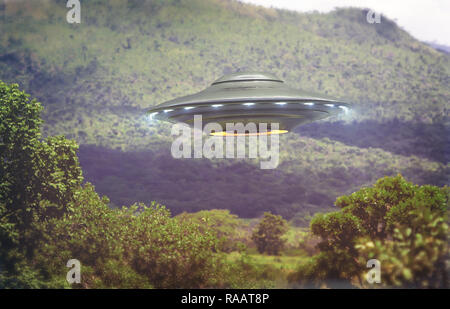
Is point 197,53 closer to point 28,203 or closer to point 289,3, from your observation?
point 289,3

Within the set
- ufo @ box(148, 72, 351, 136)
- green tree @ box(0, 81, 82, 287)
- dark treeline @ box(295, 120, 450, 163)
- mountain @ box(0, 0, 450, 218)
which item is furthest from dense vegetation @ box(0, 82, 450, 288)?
ufo @ box(148, 72, 351, 136)

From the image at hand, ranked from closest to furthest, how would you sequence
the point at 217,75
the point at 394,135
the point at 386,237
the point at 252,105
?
1. the point at 252,105
2. the point at 386,237
3. the point at 394,135
4. the point at 217,75

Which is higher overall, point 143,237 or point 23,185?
point 23,185

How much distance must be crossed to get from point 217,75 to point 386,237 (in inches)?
180

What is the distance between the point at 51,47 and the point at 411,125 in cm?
710

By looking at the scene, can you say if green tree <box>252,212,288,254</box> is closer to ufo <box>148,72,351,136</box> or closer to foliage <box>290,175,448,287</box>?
foliage <box>290,175,448,287</box>

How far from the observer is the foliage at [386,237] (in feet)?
15.9

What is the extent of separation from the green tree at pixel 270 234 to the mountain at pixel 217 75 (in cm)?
21

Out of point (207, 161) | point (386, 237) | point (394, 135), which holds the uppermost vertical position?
point (394, 135)

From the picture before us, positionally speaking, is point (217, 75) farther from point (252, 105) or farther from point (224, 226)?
point (252, 105)

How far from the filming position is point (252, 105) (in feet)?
11.5

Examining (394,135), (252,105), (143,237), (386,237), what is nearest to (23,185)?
(143,237)

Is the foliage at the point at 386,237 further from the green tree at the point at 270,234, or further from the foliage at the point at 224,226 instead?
the foliage at the point at 224,226

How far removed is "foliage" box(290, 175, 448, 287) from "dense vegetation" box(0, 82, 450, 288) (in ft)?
0.05
